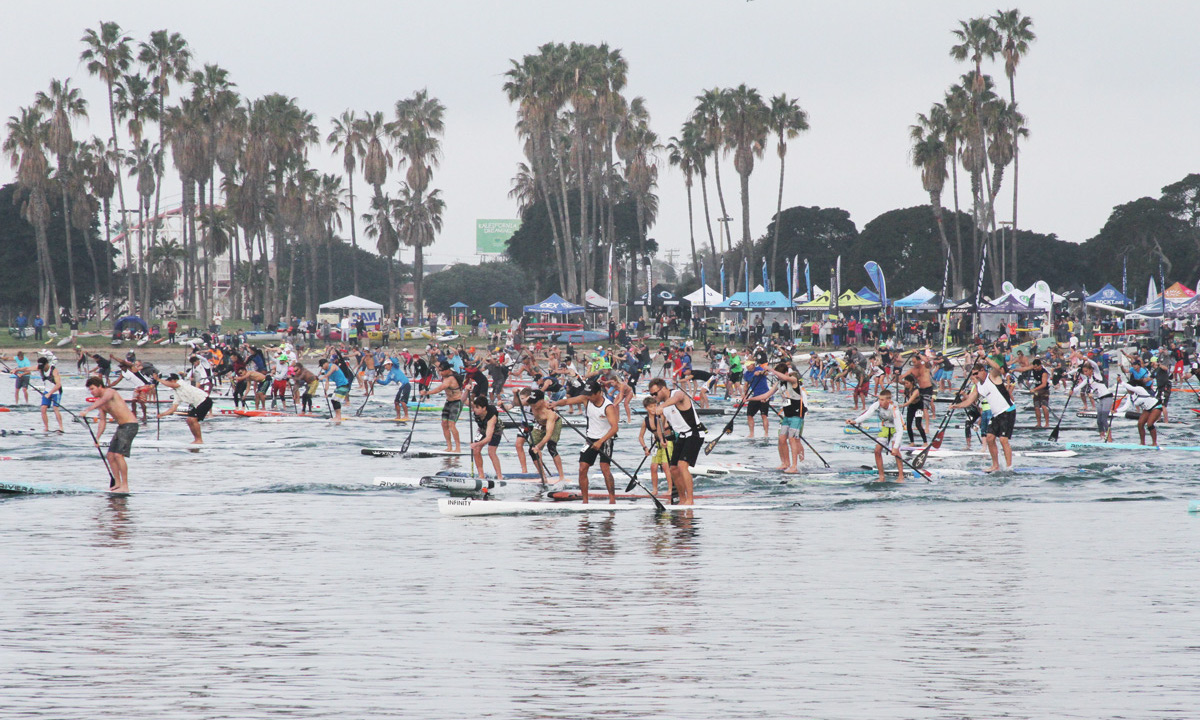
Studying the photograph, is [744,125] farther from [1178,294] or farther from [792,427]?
[792,427]

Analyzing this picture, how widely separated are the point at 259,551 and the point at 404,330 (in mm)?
51158

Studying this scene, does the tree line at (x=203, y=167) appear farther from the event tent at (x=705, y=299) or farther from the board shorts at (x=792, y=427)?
the board shorts at (x=792, y=427)

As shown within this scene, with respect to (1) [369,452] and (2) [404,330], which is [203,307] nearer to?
(2) [404,330]

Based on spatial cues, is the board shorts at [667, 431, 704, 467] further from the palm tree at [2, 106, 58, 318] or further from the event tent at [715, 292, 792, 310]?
the palm tree at [2, 106, 58, 318]

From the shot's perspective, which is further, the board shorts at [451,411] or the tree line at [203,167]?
the tree line at [203,167]

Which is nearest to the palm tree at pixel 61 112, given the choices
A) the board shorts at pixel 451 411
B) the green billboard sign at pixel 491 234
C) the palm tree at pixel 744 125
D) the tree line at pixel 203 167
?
the tree line at pixel 203 167

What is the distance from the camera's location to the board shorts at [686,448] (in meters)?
14.8

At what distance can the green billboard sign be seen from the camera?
190m

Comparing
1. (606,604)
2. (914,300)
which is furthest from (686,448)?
(914,300)

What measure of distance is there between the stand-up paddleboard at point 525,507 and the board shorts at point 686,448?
0.67 m

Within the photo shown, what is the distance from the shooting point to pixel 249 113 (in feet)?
242

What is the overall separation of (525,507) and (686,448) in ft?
6.64

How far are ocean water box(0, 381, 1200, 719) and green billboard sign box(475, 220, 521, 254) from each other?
566 ft

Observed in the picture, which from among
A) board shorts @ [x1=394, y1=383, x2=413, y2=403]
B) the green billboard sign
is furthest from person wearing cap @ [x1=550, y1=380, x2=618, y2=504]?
the green billboard sign
